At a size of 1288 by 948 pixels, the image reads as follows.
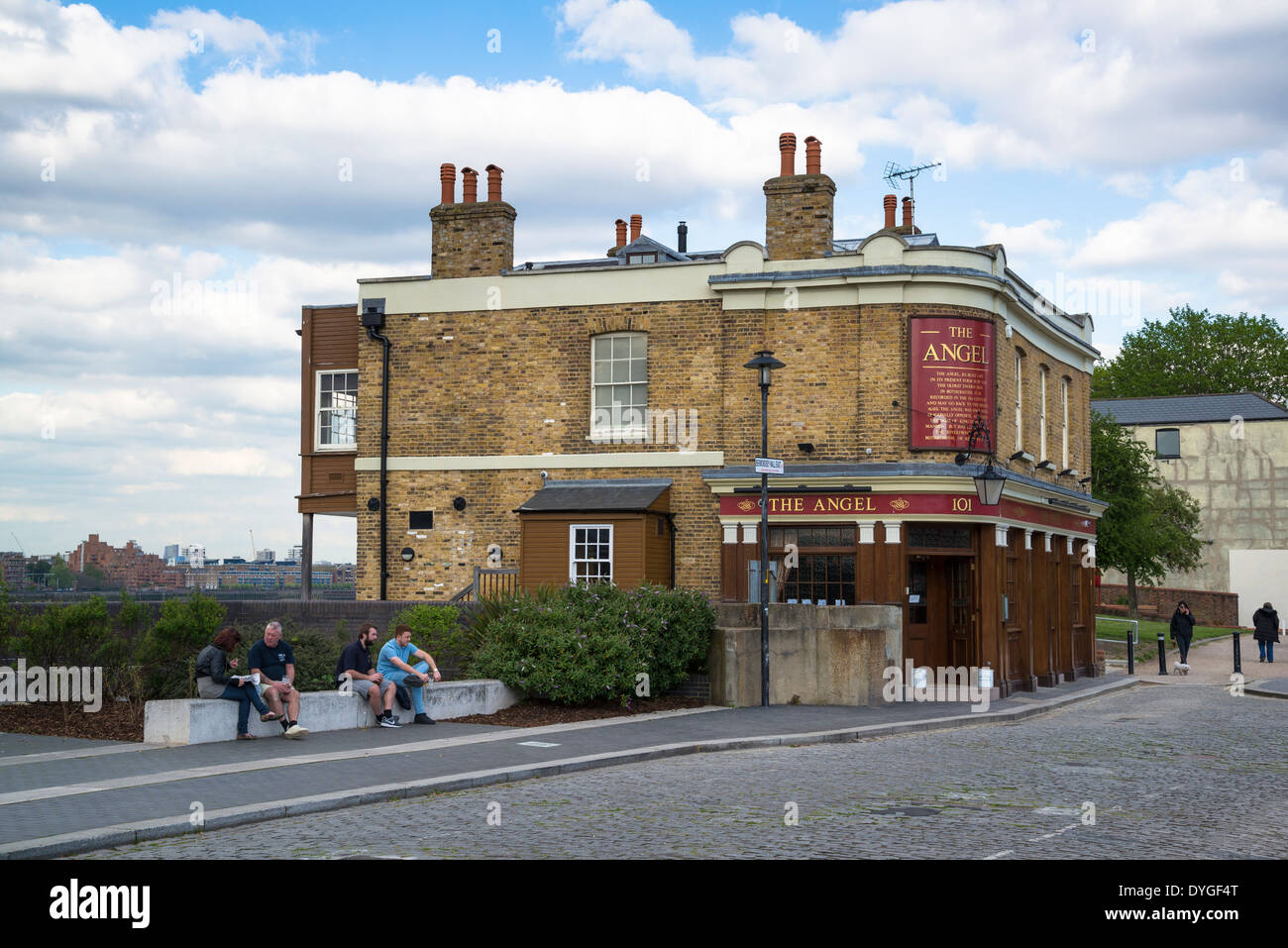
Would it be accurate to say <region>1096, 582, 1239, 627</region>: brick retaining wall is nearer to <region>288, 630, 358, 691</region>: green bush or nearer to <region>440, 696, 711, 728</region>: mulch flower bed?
<region>440, 696, 711, 728</region>: mulch flower bed

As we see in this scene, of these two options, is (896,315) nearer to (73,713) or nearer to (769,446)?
(769,446)

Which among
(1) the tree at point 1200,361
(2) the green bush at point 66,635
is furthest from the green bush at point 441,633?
(1) the tree at point 1200,361

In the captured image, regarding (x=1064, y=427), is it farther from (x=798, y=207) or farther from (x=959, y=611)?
(x=798, y=207)

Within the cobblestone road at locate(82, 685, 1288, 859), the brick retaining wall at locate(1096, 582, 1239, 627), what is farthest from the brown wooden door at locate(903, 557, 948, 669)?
the brick retaining wall at locate(1096, 582, 1239, 627)

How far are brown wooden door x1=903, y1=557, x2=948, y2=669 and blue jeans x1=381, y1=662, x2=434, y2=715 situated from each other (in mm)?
9847

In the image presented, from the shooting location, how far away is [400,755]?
14328 millimetres

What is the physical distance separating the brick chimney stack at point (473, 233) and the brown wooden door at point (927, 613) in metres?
10.2

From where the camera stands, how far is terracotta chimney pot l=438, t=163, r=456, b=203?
88.2ft

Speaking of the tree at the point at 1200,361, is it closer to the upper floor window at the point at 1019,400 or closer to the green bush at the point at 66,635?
the upper floor window at the point at 1019,400

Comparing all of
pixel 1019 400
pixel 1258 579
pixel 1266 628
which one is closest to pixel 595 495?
pixel 1019 400

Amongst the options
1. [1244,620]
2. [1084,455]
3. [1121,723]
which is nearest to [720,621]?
[1121,723]

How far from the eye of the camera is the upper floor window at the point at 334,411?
1080 inches

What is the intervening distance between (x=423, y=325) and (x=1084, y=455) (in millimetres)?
15855

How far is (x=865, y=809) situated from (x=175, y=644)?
10505mm
